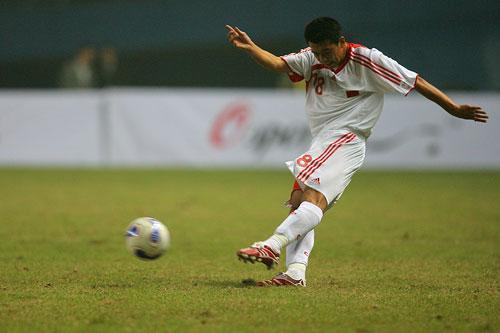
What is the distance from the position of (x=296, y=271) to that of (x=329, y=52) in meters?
1.59

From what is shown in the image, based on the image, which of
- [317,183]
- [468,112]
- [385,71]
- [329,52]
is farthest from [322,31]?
[468,112]

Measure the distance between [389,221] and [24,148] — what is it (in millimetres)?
11252

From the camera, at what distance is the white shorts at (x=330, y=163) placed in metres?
6.56

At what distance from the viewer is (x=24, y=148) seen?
2055 cm

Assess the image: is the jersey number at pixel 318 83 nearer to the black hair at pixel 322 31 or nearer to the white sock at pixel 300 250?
the black hair at pixel 322 31

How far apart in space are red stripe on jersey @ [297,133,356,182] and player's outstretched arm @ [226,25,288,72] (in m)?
0.67

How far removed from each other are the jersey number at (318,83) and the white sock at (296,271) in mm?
1295

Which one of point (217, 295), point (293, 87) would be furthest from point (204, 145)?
point (217, 295)

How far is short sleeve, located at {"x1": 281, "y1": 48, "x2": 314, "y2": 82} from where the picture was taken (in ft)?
22.1

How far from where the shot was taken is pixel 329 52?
6.46 metres

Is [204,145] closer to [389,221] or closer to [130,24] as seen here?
[130,24]

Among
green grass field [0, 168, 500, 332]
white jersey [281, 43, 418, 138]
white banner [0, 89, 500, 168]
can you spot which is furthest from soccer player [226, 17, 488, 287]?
white banner [0, 89, 500, 168]

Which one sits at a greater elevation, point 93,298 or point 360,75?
point 360,75

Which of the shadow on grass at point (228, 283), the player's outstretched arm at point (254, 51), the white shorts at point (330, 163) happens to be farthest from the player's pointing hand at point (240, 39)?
the shadow on grass at point (228, 283)
